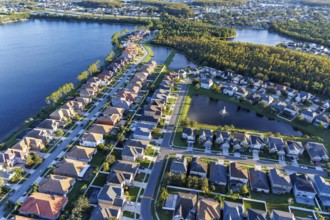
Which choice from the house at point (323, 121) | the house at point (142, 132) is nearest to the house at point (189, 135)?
the house at point (142, 132)

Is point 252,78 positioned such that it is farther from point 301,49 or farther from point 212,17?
point 212,17

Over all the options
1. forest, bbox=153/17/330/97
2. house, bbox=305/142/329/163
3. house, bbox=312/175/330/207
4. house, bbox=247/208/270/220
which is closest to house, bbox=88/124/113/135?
house, bbox=247/208/270/220

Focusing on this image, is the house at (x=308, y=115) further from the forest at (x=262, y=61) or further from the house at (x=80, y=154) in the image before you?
the house at (x=80, y=154)

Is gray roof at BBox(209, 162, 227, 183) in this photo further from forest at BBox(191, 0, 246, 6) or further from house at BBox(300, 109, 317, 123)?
forest at BBox(191, 0, 246, 6)

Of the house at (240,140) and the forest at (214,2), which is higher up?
the forest at (214,2)

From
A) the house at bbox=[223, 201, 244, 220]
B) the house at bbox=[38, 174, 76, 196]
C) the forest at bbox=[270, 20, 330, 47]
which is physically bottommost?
the house at bbox=[38, 174, 76, 196]

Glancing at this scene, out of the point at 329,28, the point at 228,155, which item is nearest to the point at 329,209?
the point at 228,155

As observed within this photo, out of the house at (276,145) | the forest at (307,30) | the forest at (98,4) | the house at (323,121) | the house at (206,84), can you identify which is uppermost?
the forest at (98,4)
